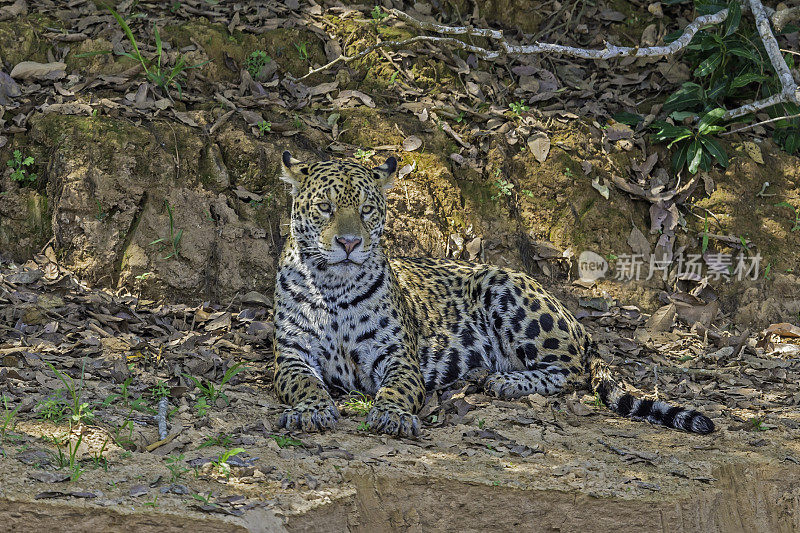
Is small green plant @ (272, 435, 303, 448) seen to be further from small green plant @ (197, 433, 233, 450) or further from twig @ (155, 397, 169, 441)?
twig @ (155, 397, 169, 441)

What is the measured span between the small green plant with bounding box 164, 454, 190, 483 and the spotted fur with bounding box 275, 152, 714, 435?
103cm

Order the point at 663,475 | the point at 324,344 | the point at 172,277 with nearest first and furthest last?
the point at 663,475 < the point at 324,344 < the point at 172,277

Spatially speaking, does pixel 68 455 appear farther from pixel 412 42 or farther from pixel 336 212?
pixel 412 42

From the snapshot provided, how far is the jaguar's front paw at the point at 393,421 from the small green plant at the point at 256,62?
16.8 feet

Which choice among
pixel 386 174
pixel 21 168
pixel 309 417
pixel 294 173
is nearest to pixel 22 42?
pixel 21 168

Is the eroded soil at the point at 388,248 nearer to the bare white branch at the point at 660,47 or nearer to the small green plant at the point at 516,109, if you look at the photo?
the small green plant at the point at 516,109

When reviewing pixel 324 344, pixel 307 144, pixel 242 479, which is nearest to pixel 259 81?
pixel 307 144

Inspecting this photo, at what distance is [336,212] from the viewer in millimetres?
7129

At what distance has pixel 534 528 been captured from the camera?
18.1ft

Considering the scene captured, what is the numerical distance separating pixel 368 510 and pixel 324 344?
87.5 inches

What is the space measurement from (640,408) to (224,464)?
134 inches

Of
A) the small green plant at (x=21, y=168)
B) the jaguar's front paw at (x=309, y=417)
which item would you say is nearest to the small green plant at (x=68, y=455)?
the jaguar's front paw at (x=309, y=417)

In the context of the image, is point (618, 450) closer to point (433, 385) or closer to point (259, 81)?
point (433, 385)

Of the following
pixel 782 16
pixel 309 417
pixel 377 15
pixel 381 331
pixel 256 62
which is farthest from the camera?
pixel 377 15
